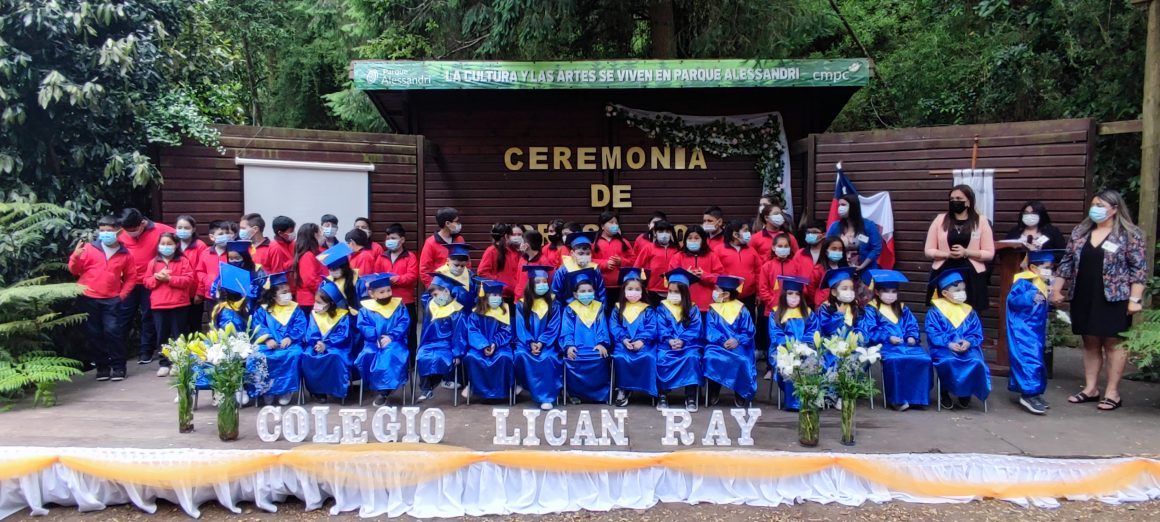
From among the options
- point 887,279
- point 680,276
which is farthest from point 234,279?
point 887,279

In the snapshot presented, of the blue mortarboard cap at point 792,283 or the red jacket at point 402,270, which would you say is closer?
the blue mortarboard cap at point 792,283

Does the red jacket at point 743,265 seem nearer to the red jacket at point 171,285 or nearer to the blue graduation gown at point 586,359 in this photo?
the blue graduation gown at point 586,359

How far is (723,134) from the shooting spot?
11.1 meters

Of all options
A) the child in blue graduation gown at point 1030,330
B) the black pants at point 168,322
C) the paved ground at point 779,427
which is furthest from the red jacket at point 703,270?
the black pants at point 168,322

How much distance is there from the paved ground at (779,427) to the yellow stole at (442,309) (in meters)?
0.83

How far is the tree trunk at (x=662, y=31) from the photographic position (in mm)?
11953

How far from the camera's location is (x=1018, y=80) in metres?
13.6

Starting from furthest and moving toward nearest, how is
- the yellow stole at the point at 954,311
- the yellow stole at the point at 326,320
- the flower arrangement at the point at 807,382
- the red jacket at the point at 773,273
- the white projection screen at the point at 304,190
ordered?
the white projection screen at the point at 304,190 → the red jacket at the point at 773,273 → the yellow stole at the point at 326,320 → the yellow stole at the point at 954,311 → the flower arrangement at the point at 807,382

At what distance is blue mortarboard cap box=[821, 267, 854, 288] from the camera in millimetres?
6684

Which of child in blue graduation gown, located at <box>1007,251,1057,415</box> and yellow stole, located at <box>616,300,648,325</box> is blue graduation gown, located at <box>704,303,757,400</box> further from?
child in blue graduation gown, located at <box>1007,251,1057,415</box>

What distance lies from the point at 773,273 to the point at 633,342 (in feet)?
6.38

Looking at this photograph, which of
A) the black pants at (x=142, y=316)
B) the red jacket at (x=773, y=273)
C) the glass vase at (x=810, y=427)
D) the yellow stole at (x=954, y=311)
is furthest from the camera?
the black pants at (x=142, y=316)

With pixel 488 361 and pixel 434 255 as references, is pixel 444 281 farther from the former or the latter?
pixel 434 255

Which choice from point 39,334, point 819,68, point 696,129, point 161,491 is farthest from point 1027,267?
point 39,334
